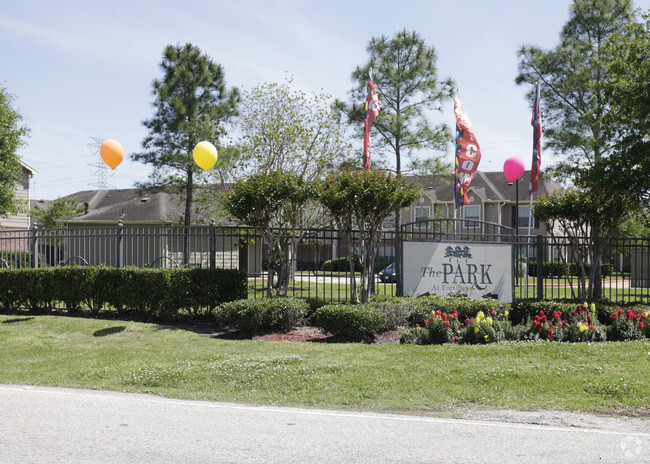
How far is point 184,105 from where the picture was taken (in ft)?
72.6

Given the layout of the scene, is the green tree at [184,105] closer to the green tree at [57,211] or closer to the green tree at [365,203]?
the green tree at [365,203]

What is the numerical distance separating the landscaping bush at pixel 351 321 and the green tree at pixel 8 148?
17.5 metres

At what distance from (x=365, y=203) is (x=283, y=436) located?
23.2 feet

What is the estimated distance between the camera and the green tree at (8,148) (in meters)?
22.4

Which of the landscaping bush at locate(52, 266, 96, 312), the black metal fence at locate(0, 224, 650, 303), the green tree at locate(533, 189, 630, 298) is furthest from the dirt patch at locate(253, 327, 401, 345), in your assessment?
the green tree at locate(533, 189, 630, 298)

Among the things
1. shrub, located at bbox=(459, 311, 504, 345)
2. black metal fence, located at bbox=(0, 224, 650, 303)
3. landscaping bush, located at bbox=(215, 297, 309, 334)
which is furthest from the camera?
black metal fence, located at bbox=(0, 224, 650, 303)

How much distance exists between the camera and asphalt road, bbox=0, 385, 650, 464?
4.75m

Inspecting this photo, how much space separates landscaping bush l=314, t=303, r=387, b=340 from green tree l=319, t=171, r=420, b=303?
166 cm

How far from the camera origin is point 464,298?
11961mm

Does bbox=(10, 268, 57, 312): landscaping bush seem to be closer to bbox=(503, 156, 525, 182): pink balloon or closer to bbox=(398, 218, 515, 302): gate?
bbox=(398, 218, 515, 302): gate

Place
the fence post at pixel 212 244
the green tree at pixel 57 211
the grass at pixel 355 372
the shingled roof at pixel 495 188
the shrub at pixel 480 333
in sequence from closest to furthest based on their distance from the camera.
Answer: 1. the grass at pixel 355 372
2. the shrub at pixel 480 333
3. the fence post at pixel 212 244
4. the green tree at pixel 57 211
5. the shingled roof at pixel 495 188

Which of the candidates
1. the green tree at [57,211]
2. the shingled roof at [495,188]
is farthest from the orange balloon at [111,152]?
the shingled roof at [495,188]

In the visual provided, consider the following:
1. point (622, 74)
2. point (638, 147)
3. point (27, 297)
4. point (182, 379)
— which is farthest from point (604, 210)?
point (27, 297)

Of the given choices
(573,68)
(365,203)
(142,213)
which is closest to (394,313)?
(365,203)
